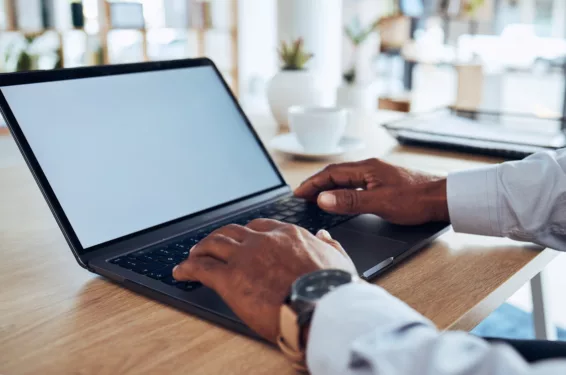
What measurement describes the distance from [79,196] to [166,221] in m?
0.11

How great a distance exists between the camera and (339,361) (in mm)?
426

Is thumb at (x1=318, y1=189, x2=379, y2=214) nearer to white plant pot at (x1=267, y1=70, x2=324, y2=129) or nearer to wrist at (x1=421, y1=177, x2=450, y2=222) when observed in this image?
wrist at (x1=421, y1=177, x2=450, y2=222)

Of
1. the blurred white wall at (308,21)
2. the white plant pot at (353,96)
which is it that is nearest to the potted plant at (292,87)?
the white plant pot at (353,96)

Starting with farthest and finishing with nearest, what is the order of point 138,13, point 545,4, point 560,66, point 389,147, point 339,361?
point 545,4
point 560,66
point 138,13
point 389,147
point 339,361

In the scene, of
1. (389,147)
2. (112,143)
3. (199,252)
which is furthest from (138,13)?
(199,252)

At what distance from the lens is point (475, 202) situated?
78 cm

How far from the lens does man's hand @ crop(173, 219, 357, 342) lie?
49 cm

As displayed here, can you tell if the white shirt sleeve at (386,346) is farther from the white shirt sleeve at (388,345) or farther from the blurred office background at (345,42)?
the blurred office background at (345,42)

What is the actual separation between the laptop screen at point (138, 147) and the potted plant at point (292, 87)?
0.53 metres

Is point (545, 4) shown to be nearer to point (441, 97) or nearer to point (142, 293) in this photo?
point (441, 97)

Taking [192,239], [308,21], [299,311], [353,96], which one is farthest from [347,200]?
[308,21]

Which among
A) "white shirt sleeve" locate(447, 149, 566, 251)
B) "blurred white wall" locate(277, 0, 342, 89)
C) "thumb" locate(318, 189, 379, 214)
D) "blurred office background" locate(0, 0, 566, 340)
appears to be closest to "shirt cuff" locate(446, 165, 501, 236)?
"white shirt sleeve" locate(447, 149, 566, 251)

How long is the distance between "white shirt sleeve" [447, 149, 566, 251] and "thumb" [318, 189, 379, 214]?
11 cm

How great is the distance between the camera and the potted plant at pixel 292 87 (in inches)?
57.0
